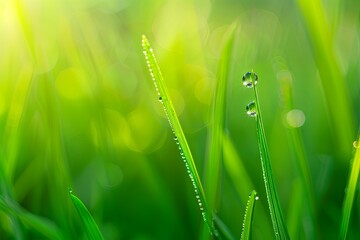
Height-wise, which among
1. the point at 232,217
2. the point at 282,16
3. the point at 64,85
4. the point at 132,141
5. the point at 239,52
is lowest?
the point at 232,217

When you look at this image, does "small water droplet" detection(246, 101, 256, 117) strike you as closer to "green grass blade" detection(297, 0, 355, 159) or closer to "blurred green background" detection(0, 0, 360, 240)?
"blurred green background" detection(0, 0, 360, 240)

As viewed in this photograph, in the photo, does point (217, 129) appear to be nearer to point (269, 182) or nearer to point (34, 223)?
point (269, 182)

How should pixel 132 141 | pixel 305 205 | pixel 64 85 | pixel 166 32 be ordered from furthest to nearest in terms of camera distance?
pixel 166 32 < pixel 64 85 < pixel 132 141 < pixel 305 205

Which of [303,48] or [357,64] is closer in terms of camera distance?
[357,64]

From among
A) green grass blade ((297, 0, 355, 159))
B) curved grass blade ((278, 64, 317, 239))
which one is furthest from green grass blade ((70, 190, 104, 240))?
green grass blade ((297, 0, 355, 159))

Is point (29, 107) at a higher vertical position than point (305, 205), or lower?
higher

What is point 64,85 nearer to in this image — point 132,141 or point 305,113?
point 132,141

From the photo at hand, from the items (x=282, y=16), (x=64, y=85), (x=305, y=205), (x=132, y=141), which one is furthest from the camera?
(x=282, y=16)

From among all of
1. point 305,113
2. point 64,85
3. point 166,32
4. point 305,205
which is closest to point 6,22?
→ point 64,85
